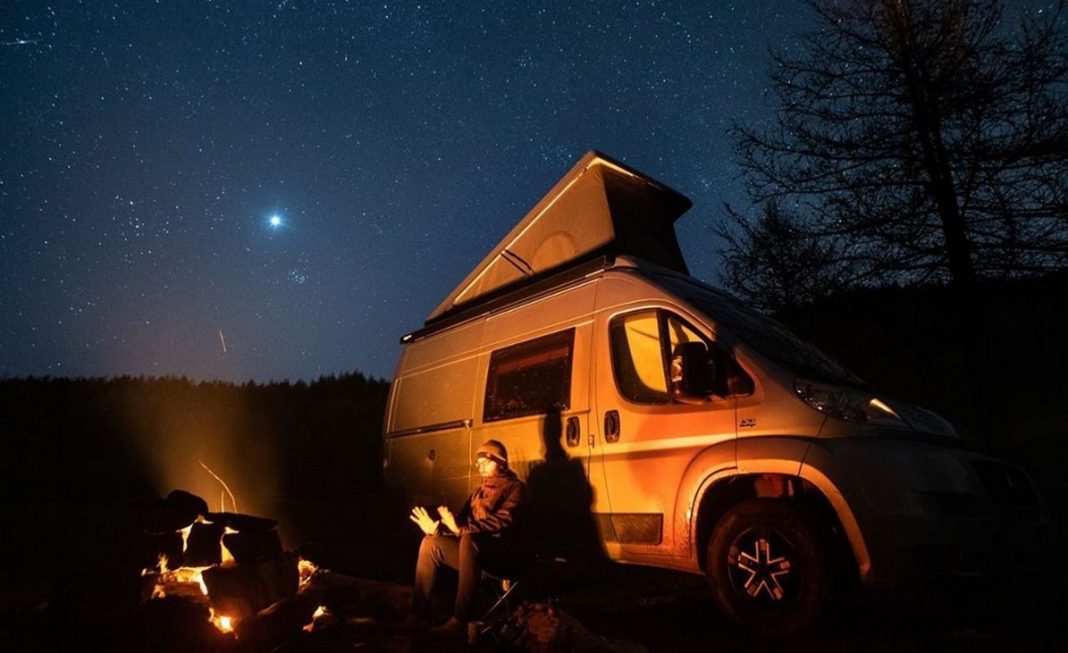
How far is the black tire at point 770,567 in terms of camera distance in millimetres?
3826

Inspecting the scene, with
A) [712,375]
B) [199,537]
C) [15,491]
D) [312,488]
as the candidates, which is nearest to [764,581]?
[712,375]

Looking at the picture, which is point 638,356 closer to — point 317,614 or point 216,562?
point 317,614

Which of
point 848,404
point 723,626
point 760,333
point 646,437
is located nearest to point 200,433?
point 646,437

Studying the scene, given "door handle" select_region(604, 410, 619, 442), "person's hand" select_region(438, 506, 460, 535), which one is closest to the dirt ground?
"person's hand" select_region(438, 506, 460, 535)

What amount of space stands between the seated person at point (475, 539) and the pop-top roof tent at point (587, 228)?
2.59 metres

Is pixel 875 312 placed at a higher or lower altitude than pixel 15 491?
higher

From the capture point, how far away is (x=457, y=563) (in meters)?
4.64

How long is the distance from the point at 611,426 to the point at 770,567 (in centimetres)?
147

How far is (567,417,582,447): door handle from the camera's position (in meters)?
5.14

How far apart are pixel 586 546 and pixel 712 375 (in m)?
1.74

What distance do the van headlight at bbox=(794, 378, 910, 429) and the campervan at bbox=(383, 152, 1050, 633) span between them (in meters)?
0.01

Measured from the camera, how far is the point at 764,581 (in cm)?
403

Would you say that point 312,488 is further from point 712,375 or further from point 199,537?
point 712,375

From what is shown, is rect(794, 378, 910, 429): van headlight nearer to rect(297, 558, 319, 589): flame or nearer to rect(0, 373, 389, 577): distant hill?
rect(297, 558, 319, 589): flame
